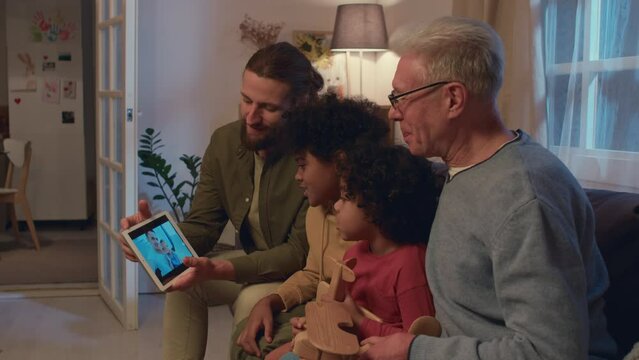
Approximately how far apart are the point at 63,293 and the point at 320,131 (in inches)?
109

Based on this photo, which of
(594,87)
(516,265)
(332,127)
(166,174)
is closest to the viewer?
(516,265)

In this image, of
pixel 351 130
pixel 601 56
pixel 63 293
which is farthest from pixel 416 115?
pixel 63 293

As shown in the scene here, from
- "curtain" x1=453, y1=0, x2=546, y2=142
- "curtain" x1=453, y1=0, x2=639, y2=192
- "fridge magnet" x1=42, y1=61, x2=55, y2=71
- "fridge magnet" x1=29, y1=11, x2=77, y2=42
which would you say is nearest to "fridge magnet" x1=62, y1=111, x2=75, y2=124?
"fridge magnet" x1=42, y1=61, x2=55, y2=71

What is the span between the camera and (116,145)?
341cm

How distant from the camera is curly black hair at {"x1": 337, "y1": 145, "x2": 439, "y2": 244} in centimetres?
138

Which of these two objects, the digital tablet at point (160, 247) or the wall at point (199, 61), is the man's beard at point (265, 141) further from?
the wall at point (199, 61)

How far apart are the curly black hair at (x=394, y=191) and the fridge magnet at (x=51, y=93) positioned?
475 cm

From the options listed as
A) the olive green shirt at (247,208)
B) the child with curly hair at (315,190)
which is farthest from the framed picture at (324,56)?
the child with curly hair at (315,190)

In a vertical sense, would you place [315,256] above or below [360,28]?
below

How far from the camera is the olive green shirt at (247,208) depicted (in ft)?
5.97

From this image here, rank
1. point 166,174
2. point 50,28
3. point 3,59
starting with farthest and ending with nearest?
point 3,59
point 50,28
point 166,174

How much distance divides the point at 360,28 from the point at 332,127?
6.48 feet

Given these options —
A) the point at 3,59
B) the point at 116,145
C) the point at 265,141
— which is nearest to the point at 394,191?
the point at 265,141

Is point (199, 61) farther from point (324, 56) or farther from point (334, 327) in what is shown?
point (334, 327)
